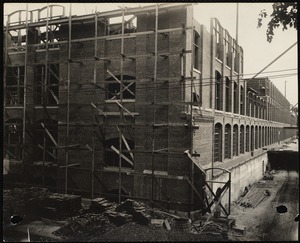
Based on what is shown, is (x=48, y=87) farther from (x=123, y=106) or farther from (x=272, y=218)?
(x=272, y=218)

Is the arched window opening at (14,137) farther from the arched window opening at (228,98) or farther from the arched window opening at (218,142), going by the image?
the arched window opening at (228,98)

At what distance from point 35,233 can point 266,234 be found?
34.5 feet

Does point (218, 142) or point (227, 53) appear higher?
point (227, 53)

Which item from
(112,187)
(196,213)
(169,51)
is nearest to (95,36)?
(169,51)

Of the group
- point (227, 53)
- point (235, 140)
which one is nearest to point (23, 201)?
point (235, 140)

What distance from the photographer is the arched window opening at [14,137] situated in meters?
19.0

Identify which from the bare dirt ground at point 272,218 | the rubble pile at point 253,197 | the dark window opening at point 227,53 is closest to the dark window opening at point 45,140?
the bare dirt ground at point 272,218

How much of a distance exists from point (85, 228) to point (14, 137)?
33.2 ft

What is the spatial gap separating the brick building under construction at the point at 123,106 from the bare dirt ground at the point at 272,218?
2354 mm

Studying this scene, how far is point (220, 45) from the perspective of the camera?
20.3 meters

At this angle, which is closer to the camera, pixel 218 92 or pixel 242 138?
pixel 218 92

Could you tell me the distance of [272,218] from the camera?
57.1 ft

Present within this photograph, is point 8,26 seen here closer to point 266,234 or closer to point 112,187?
point 112,187

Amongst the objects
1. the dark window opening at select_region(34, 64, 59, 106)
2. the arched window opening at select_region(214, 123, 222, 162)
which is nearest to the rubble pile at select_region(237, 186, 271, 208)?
the arched window opening at select_region(214, 123, 222, 162)
